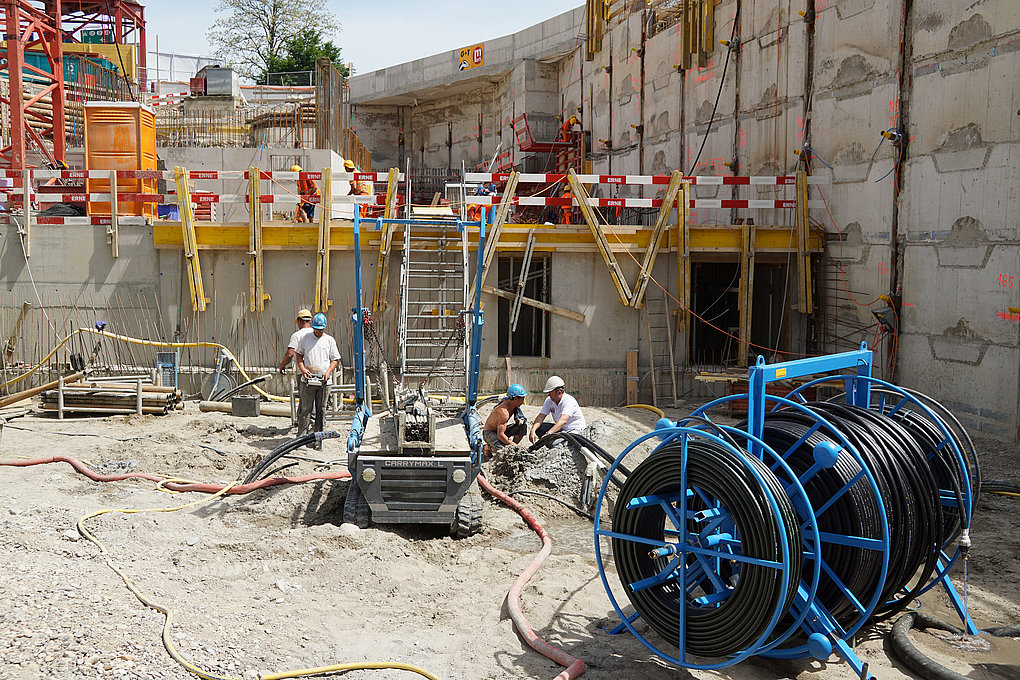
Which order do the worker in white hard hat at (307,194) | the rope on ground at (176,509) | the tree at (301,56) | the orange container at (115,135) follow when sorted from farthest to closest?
1. the tree at (301,56)
2. the orange container at (115,135)
3. the worker in white hard hat at (307,194)
4. the rope on ground at (176,509)

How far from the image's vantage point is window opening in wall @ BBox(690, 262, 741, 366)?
1617 centimetres

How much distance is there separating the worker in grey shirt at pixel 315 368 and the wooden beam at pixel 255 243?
11.2 feet

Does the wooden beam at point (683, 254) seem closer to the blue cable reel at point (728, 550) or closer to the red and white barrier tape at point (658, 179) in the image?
the red and white barrier tape at point (658, 179)

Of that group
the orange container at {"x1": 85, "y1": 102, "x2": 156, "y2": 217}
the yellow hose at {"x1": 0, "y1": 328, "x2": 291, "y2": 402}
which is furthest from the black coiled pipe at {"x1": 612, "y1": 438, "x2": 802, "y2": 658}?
the orange container at {"x1": 85, "y1": 102, "x2": 156, "y2": 217}

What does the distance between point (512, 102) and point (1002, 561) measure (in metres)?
23.9

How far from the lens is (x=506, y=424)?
412 inches

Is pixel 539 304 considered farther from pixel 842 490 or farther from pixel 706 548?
pixel 842 490

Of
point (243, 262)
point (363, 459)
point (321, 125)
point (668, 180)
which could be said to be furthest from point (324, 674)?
point (321, 125)

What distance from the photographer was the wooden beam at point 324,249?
13.7 meters

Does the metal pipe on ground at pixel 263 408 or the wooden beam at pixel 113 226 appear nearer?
the metal pipe on ground at pixel 263 408

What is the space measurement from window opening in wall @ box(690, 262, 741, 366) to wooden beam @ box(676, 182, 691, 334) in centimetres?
151

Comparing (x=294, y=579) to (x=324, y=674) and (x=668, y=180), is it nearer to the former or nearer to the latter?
(x=324, y=674)

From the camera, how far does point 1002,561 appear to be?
7465 mm

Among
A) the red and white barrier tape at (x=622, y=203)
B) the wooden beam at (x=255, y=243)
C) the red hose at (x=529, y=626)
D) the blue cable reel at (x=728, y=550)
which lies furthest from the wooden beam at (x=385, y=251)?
the blue cable reel at (x=728, y=550)
